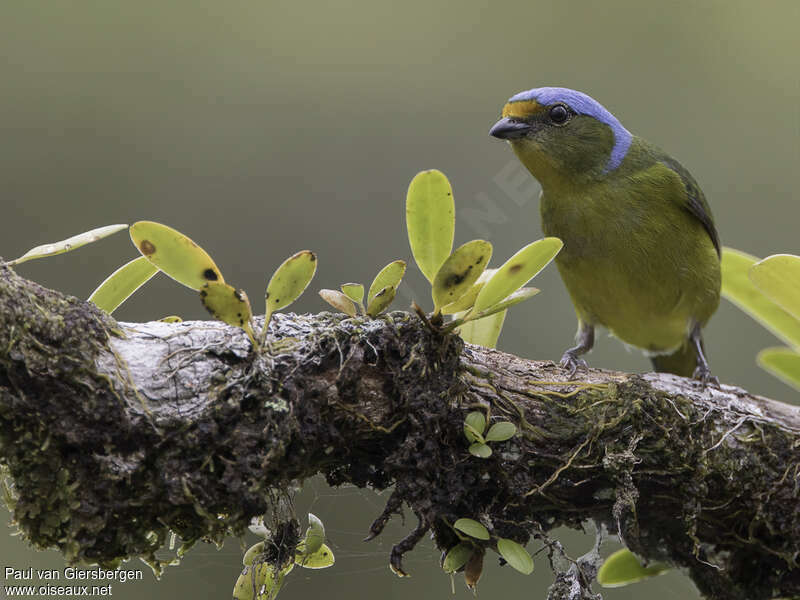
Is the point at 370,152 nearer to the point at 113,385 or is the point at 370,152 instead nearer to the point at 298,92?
the point at 298,92

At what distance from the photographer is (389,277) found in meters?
1.83

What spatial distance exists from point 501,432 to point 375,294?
0.41m

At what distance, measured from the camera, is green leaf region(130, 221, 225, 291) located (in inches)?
66.6

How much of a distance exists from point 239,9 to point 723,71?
157 inches

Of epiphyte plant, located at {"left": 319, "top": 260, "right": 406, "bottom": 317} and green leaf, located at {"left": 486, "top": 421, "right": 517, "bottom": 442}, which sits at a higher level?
epiphyte plant, located at {"left": 319, "top": 260, "right": 406, "bottom": 317}

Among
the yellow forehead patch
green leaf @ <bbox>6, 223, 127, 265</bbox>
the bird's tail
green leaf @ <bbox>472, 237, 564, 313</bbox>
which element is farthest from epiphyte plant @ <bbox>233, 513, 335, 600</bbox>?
the bird's tail

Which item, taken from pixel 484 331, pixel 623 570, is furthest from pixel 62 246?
pixel 623 570

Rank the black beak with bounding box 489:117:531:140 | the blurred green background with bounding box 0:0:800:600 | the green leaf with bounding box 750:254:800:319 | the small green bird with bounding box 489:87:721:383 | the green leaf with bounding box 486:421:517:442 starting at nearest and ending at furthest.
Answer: the green leaf with bounding box 486:421:517:442, the green leaf with bounding box 750:254:800:319, the small green bird with bounding box 489:87:721:383, the black beak with bounding box 489:117:531:140, the blurred green background with bounding box 0:0:800:600

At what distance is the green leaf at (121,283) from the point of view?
201cm

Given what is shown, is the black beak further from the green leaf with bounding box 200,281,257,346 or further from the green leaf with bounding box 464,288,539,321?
the green leaf with bounding box 200,281,257,346

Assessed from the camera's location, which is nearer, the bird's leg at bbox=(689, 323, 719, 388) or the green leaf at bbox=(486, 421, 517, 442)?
the green leaf at bbox=(486, 421, 517, 442)

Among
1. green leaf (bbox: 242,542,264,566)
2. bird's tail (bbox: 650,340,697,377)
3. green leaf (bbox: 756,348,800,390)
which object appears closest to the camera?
green leaf (bbox: 242,542,264,566)

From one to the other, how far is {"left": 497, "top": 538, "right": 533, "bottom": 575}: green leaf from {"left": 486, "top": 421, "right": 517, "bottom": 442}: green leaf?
0.74 feet

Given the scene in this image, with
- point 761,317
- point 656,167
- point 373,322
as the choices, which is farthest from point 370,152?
point 373,322
